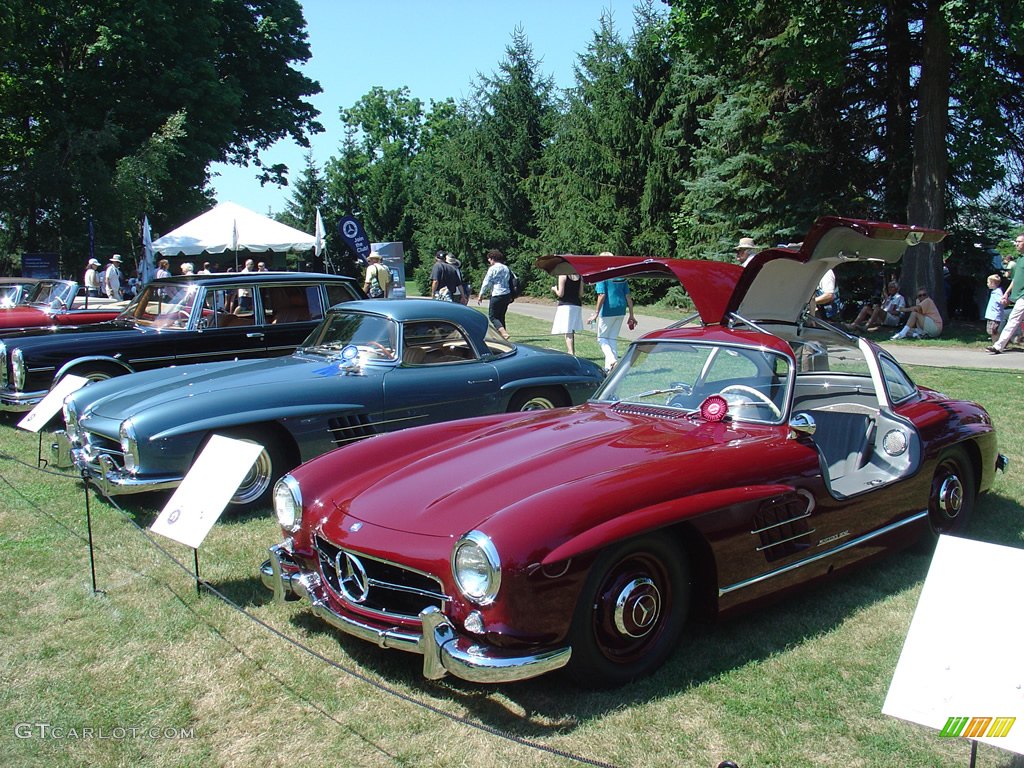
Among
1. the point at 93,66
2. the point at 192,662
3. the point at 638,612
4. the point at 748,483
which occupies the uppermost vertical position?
the point at 93,66

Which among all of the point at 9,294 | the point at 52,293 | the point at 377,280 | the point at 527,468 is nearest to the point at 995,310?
the point at 377,280

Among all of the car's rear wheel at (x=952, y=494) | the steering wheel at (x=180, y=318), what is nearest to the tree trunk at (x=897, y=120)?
the car's rear wheel at (x=952, y=494)

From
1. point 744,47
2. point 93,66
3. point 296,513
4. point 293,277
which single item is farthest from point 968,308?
point 93,66

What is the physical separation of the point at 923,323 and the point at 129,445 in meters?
14.5

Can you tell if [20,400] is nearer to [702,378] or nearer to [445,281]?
[702,378]

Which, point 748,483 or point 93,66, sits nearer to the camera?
point 748,483

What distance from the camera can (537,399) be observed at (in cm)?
723

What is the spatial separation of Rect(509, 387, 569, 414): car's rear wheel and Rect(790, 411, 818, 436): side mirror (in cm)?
320

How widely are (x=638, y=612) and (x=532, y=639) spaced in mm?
514

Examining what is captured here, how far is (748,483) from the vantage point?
3654 millimetres

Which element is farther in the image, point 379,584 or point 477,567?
point 379,584

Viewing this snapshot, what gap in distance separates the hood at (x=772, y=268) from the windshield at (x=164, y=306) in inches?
188

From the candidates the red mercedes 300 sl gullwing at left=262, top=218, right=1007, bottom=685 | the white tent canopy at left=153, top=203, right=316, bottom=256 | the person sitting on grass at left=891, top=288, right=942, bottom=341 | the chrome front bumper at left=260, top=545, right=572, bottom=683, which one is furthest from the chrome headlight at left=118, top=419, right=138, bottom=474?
the white tent canopy at left=153, top=203, right=316, bottom=256

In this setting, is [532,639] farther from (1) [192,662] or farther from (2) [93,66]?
(2) [93,66]
